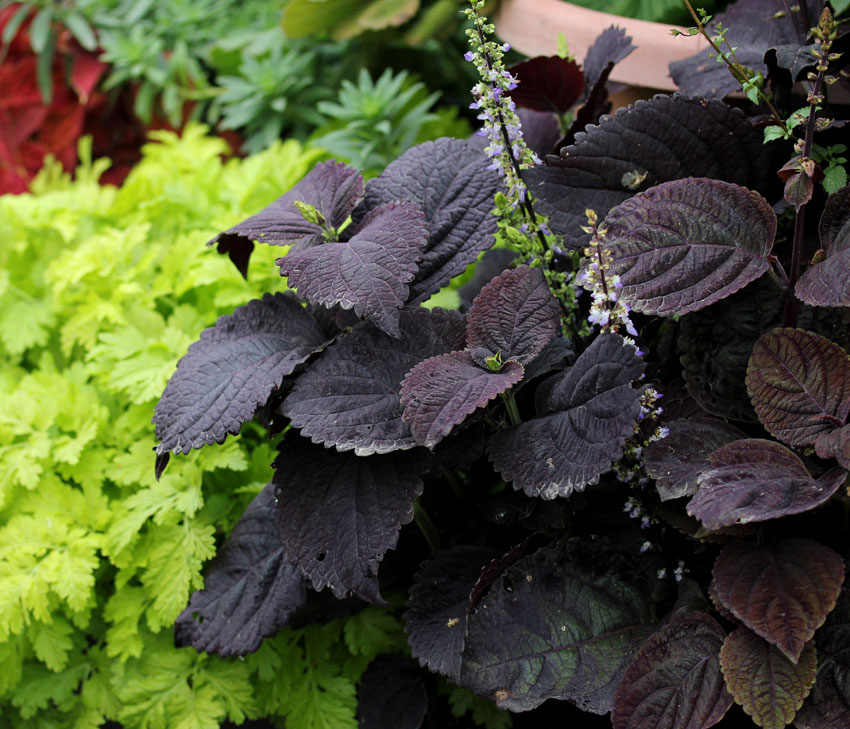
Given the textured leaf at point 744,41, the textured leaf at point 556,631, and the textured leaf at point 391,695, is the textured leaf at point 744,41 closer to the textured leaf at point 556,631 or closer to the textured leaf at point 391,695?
the textured leaf at point 556,631

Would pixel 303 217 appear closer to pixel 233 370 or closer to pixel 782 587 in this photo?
pixel 233 370

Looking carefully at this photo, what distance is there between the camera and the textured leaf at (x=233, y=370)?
2.55 ft

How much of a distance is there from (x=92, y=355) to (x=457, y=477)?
538 millimetres

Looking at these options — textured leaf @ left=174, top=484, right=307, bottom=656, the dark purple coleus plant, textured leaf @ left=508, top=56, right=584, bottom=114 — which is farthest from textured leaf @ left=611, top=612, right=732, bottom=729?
textured leaf @ left=508, top=56, right=584, bottom=114

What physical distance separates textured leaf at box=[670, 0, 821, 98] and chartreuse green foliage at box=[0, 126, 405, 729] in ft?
2.07

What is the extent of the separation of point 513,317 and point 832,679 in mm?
420

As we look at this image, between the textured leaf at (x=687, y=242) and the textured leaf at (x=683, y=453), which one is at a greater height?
the textured leaf at (x=687, y=242)

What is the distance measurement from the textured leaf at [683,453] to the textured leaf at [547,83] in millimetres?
460

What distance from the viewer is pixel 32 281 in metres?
1.41

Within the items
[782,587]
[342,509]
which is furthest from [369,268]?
[782,587]

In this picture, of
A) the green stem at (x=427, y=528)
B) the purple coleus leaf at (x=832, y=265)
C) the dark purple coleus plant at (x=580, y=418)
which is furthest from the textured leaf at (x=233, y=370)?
the purple coleus leaf at (x=832, y=265)

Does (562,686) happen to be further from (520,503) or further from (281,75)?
(281,75)

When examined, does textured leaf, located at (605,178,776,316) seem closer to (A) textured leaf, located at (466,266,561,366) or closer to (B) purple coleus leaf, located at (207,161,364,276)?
(A) textured leaf, located at (466,266,561,366)

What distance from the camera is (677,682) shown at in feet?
2.36
